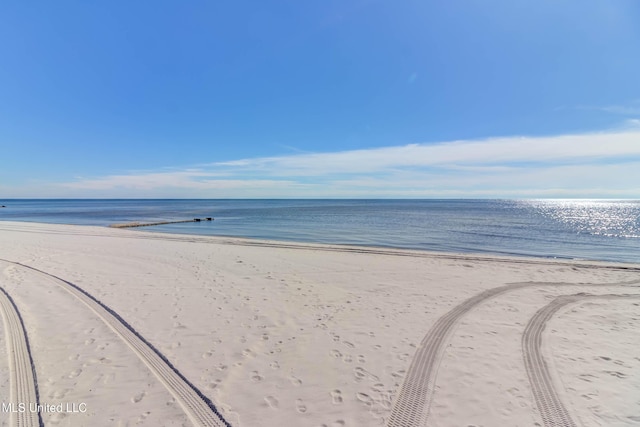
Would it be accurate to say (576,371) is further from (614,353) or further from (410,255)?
(410,255)

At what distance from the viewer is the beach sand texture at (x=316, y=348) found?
14.9 ft

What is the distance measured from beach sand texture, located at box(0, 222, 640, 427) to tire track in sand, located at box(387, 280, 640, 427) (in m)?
0.03

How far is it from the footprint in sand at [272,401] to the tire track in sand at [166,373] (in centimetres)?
66

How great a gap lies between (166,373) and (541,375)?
6825 millimetres

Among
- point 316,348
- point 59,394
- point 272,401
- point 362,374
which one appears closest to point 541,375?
point 362,374

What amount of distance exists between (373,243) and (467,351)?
1875cm

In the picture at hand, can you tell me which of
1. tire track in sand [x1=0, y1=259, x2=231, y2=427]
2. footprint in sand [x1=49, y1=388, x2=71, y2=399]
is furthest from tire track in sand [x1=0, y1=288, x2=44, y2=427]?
tire track in sand [x1=0, y1=259, x2=231, y2=427]

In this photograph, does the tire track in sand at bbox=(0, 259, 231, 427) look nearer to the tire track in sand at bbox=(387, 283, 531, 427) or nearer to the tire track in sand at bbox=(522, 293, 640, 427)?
the tire track in sand at bbox=(387, 283, 531, 427)

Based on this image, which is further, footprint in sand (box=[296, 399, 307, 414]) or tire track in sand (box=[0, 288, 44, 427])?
footprint in sand (box=[296, 399, 307, 414])

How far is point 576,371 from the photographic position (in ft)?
18.4

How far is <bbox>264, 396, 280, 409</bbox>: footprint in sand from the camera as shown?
15.1 feet

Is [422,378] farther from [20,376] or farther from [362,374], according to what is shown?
[20,376]

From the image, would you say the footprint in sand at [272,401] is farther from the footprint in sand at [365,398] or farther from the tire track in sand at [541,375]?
the tire track in sand at [541,375]

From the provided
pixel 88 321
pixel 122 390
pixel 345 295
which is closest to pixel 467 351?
pixel 345 295
